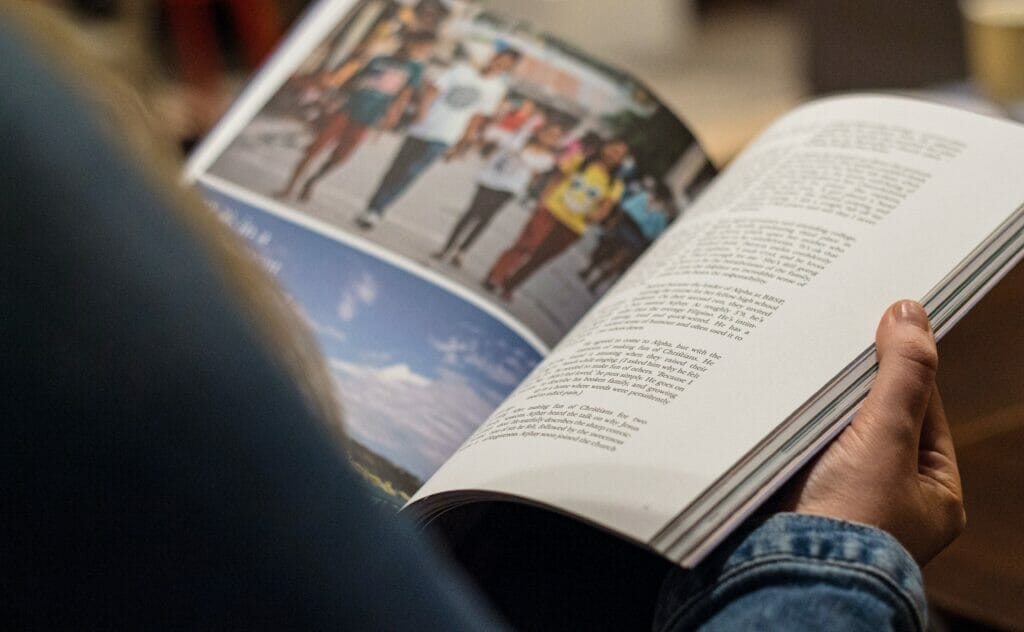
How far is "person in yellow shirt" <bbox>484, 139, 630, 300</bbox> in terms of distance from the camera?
1.85 ft

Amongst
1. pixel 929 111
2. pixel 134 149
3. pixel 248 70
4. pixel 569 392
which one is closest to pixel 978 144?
pixel 929 111

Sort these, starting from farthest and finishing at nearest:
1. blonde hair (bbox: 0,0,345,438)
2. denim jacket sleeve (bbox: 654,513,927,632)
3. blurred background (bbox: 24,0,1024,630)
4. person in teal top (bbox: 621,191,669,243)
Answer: person in teal top (bbox: 621,191,669,243) → blurred background (bbox: 24,0,1024,630) → denim jacket sleeve (bbox: 654,513,927,632) → blonde hair (bbox: 0,0,345,438)

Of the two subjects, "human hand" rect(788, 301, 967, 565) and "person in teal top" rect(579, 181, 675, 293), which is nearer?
"human hand" rect(788, 301, 967, 565)

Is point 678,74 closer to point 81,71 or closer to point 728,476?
point 728,476

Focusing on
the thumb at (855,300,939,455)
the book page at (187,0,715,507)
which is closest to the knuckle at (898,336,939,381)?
the thumb at (855,300,939,455)

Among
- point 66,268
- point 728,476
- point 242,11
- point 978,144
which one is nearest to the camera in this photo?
point 66,268

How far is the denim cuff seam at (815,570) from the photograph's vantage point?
33 centimetres

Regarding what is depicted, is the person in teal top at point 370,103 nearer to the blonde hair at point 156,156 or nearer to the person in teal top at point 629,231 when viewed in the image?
the person in teal top at point 629,231

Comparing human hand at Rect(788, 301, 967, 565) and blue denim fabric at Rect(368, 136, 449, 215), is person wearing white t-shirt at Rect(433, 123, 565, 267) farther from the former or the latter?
human hand at Rect(788, 301, 967, 565)

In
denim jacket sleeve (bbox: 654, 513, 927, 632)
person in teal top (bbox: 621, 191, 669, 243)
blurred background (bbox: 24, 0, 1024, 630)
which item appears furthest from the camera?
person in teal top (bbox: 621, 191, 669, 243)

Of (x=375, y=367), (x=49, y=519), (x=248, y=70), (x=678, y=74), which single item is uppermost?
(x=49, y=519)

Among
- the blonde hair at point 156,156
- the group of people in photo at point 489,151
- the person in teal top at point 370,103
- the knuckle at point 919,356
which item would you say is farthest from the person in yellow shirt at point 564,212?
the blonde hair at point 156,156

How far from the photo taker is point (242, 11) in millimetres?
2490

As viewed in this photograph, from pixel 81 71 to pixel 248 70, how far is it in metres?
2.79
